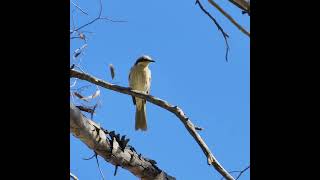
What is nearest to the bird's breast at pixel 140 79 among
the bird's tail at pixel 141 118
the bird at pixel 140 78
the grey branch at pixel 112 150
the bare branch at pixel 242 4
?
the bird at pixel 140 78

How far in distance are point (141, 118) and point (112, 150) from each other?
5486 mm

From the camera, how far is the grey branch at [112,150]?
76.0 inches

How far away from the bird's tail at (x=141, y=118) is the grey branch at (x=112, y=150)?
505 cm

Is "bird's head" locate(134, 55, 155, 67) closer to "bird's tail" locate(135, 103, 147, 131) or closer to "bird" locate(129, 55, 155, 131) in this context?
"bird" locate(129, 55, 155, 131)

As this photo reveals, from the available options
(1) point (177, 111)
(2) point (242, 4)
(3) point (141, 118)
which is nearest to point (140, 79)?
(3) point (141, 118)

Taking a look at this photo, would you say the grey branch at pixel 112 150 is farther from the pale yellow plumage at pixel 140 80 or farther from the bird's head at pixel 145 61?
the bird's head at pixel 145 61

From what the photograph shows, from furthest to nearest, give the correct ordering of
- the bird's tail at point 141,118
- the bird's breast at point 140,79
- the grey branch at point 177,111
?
1. the bird's breast at point 140,79
2. the bird's tail at point 141,118
3. the grey branch at point 177,111

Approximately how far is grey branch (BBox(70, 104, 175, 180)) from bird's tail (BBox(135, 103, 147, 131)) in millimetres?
5052

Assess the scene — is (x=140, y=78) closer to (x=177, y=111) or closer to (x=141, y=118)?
(x=141, y=118)

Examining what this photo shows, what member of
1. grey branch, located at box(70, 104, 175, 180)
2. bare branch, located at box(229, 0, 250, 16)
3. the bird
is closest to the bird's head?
the bird
